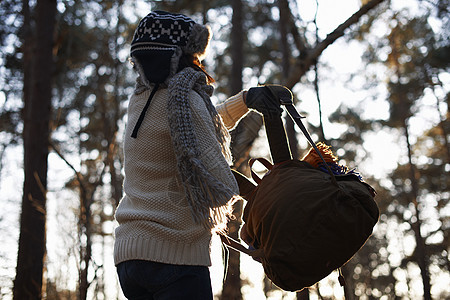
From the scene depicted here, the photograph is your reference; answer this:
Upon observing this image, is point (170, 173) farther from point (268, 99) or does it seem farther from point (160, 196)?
point (268, 99)

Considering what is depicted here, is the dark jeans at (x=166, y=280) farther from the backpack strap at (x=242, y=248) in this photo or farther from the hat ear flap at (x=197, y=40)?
the hat ear flap at (x=197, y=40)

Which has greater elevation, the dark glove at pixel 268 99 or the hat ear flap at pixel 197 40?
the hat ear flap at pixel 197 40

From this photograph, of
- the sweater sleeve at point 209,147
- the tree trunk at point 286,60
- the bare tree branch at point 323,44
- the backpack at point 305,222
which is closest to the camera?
the backpack at point 305,222

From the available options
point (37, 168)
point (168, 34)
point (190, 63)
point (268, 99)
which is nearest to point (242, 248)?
point (268, 99)

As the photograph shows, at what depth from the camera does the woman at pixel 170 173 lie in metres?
1.64

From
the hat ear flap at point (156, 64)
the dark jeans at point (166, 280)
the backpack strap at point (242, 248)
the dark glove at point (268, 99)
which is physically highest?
the hat ear flap at point (156, 64)

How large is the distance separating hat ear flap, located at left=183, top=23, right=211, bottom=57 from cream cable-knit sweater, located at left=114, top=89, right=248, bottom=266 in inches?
8.7

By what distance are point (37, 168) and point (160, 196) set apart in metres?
5.02

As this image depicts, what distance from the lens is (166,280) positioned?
1620 millimetres

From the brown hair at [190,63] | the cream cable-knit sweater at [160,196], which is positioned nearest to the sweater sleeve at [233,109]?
the brown hair at [190,63]

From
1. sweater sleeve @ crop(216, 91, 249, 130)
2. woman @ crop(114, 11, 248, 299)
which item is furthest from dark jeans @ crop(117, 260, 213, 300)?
sweater sleeve @ crop(216, 91, 249, 130)

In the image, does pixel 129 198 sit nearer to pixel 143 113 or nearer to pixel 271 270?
pixel 143 113

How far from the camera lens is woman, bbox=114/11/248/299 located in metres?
1.64

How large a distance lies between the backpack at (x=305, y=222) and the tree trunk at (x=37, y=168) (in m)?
4.68
